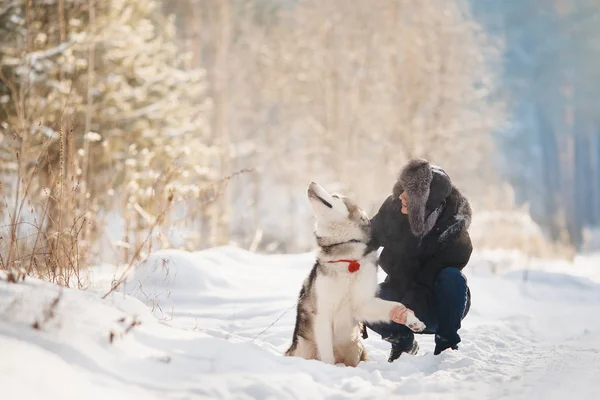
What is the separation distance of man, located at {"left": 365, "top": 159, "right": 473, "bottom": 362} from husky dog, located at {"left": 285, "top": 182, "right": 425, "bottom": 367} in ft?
0.66

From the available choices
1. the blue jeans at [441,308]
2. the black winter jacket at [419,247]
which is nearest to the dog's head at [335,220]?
the black winter jacket at [419,247]

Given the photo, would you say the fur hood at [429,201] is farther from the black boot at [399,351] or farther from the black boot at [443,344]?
the black boot at [399,351]

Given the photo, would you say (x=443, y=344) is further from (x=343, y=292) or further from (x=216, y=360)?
(x=216, y=360)

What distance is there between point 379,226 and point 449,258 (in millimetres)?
471

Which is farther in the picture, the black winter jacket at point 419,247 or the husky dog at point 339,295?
the black winter jacket at point 419,247

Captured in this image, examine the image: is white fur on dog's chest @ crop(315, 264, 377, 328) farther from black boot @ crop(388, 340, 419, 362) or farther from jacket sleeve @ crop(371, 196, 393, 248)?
black boot @ crop(388, 340, 419, 362)

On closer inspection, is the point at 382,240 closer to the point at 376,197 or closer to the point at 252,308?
the point at 252,308

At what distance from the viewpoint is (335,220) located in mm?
3619

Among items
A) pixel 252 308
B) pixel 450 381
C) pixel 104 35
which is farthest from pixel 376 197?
pixel 450 381

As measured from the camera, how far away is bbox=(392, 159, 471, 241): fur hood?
143 inches

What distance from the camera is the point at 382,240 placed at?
377 cm

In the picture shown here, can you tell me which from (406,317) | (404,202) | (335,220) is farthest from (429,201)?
(406,317)

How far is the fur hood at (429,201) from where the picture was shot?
3.64m

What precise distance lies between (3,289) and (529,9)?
3439 centimetres
